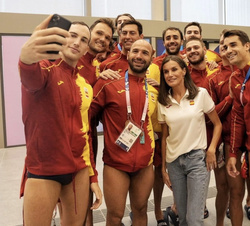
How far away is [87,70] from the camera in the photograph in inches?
108

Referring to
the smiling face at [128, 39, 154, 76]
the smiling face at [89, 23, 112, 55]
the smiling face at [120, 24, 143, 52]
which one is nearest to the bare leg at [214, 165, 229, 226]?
the smiling face at [128, 39, 154, 76]

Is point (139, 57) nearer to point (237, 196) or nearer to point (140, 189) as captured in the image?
point (140, 189)

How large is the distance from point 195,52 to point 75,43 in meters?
1.57

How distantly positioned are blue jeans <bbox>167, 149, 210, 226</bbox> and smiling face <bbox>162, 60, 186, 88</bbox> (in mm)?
611

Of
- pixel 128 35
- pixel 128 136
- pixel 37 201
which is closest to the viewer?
pixel 37 201

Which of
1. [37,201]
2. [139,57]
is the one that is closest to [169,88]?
[139,57]

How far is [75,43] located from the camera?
6.22 ft

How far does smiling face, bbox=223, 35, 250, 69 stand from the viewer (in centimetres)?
246

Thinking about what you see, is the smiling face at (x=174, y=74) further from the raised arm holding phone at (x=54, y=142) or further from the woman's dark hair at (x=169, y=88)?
the raised arm holding phone at (x=54, y=142)

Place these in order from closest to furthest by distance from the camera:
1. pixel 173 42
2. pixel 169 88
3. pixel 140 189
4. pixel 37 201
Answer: pixel 37 201 → pixel 140 189 → pixel 169 88 → pixel 173 42

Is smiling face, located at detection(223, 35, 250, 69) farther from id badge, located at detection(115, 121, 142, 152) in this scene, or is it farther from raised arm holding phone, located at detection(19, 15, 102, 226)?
raised arm holding phone, located at detection(19, 15, 102, 226)

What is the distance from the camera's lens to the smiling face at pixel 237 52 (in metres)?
2.46

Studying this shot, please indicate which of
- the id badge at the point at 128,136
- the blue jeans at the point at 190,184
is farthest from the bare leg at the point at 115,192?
the blue jeans at the point at 190,184

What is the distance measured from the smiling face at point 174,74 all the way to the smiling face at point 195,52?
22.0 inches
